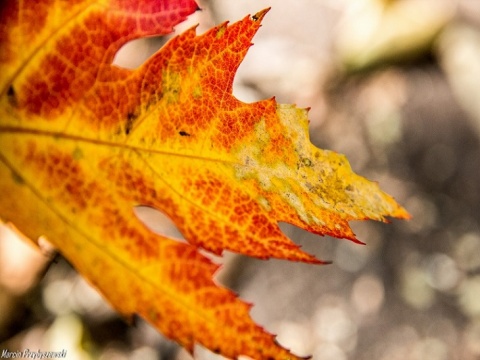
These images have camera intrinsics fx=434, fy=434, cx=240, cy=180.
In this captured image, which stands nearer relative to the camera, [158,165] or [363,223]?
[158,165]

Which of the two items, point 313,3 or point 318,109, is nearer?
point 318,109

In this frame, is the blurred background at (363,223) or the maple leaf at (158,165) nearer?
the maple leaf at (158,165)

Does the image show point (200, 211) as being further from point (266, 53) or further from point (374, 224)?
point (266, 53)

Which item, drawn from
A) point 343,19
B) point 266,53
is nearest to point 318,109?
point 266,53
